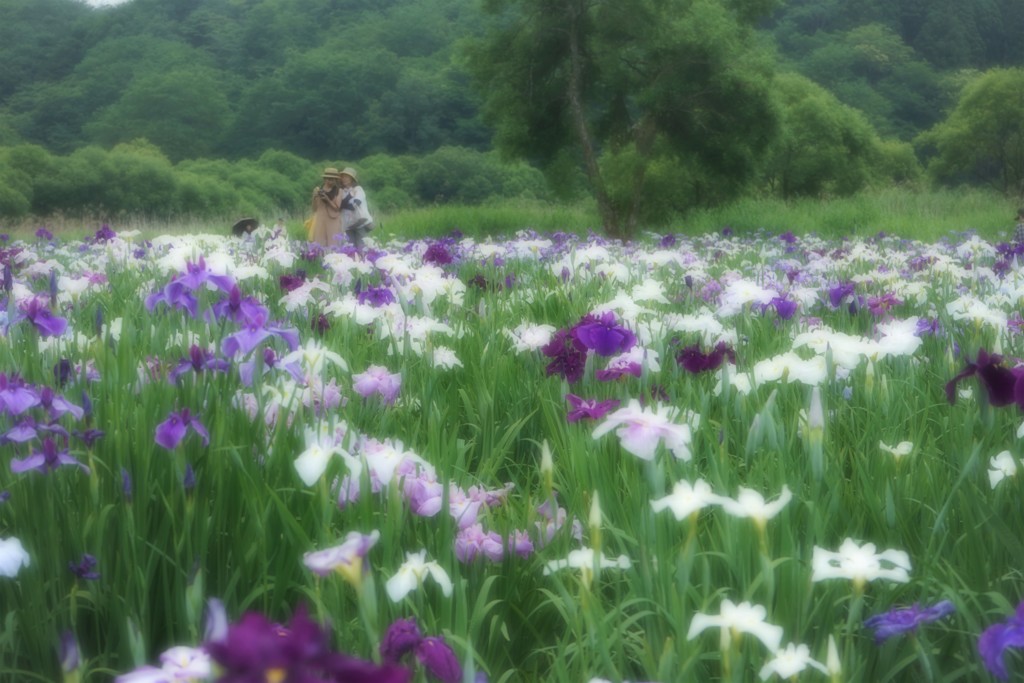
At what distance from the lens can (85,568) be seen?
1.42 m

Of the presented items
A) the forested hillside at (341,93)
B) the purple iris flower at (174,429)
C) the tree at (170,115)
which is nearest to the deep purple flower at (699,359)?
the purple iris flower at (174,429)

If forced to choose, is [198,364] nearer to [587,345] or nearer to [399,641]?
[587,345]

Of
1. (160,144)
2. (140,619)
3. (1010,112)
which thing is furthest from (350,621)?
(160,144)

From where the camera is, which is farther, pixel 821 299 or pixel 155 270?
pixel 155 270

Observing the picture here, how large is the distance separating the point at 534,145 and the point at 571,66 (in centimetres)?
236

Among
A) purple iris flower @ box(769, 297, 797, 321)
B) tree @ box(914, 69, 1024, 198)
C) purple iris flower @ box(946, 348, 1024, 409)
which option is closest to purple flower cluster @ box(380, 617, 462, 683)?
purple iris flower @ box(946, 348, 1024, 409)

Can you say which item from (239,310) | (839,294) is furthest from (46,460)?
(839,294)

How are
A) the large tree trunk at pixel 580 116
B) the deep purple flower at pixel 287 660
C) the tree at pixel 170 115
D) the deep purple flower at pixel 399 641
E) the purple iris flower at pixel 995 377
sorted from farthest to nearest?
the tree at pixel 170 115, the large tree trunk at pixel 580 116, the purple iris flower at pixel 995 377, the deep purple flower at pixel 399 641, the deep purple flower at pixel 287 660

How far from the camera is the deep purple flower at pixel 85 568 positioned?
139cm

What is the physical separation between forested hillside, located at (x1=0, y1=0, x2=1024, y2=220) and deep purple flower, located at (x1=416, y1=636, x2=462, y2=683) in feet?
184

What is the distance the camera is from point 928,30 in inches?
3324

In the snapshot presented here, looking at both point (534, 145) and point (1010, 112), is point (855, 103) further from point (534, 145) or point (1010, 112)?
point (534, 145)

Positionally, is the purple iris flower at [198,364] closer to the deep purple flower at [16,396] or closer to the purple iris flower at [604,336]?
the deep purple flower at [16,396]

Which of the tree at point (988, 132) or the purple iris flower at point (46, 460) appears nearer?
the purple iris flower at point (46, 460)
